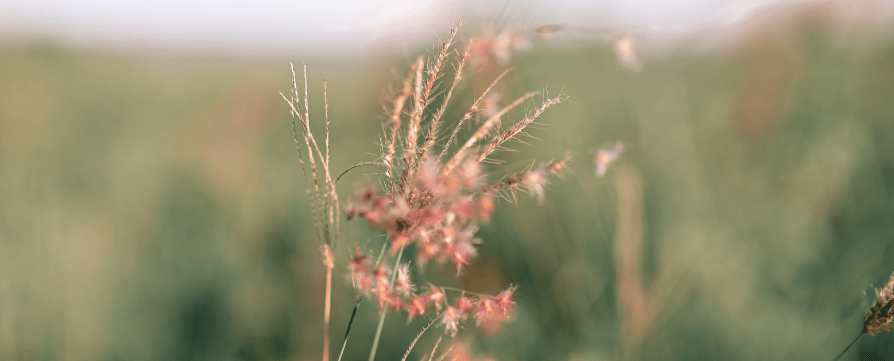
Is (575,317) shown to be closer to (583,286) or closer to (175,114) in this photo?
(583,286)

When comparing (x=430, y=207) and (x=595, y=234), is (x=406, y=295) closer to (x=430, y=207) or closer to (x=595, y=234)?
(x=430, y=207)

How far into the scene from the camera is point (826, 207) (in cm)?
140

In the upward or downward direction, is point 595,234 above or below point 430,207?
below

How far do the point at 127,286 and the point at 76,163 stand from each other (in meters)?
1.21

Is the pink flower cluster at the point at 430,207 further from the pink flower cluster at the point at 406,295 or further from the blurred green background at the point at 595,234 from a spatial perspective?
the blurred green background at the point at 595,234

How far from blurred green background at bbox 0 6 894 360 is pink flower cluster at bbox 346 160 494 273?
23.3 inches

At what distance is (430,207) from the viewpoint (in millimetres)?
473

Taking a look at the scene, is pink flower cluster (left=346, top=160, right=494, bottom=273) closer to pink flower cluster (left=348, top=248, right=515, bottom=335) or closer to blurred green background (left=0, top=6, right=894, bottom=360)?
pink flower cluster (left=348, top=248, right=515, bottom=335)

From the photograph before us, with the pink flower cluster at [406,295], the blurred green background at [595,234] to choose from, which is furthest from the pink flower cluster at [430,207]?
the blurred green background at [595,234]

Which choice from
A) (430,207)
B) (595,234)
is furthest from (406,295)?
(595,234)

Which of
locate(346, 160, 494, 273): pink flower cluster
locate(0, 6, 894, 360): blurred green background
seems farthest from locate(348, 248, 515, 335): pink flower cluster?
locate(0, 6, 894, 360): blurred green background

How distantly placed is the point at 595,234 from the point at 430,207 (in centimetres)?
111

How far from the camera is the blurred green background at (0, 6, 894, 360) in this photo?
1238mm

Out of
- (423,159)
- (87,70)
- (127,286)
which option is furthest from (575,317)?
(87,70)
